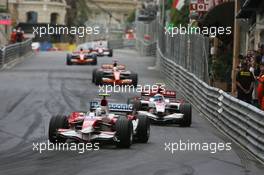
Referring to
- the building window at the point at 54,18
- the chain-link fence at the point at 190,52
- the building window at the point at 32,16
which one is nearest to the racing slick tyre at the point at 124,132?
the chain-link fence at the point at 190,52

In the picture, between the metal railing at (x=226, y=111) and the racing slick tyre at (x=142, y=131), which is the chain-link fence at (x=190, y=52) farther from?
the racing slick tyre at (x=142, y=131)

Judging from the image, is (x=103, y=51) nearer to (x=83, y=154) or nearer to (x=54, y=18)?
(x=83, y=154)

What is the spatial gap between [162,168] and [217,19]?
1911 centimetres

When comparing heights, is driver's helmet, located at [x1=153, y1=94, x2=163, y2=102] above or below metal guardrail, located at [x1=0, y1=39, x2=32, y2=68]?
above

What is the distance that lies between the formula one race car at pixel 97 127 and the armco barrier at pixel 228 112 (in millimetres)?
1938

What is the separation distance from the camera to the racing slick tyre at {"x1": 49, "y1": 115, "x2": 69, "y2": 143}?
15805mm

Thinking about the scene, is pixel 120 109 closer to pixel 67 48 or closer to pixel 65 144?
pixel 65 144

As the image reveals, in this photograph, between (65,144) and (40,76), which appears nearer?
(65,144)

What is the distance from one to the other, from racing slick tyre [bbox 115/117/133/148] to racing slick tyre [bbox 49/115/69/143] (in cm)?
98

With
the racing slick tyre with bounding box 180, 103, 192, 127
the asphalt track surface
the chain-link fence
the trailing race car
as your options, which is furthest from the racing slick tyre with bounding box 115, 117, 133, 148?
the trailing race car

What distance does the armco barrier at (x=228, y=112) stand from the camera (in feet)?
52.1

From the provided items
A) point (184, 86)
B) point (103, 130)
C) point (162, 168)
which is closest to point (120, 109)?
point (103, 130)

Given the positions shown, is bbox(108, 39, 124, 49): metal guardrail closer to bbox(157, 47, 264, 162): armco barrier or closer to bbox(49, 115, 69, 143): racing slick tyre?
bbox(157, 47, 264, 162): armco barrier

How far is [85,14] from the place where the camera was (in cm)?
11019
